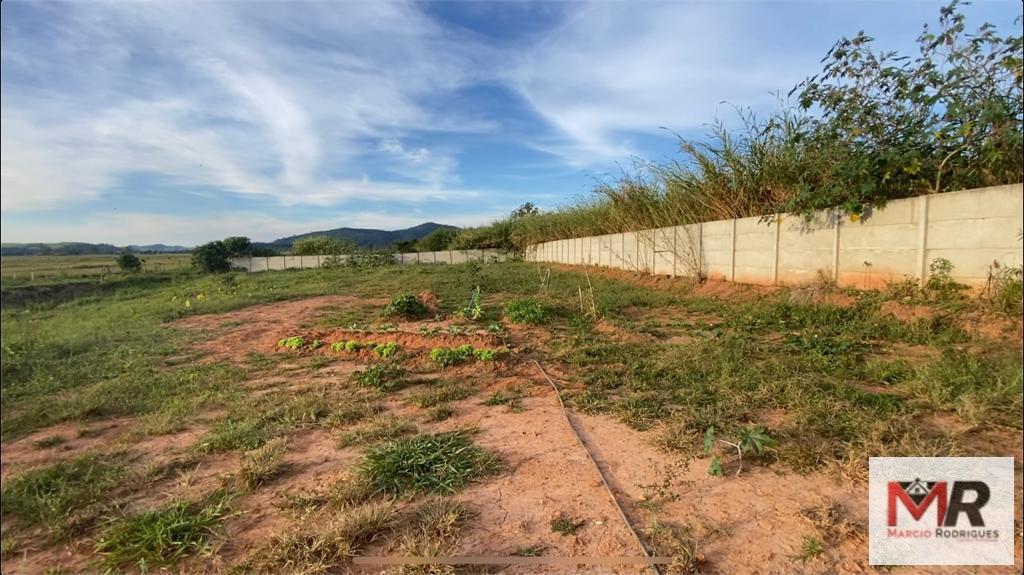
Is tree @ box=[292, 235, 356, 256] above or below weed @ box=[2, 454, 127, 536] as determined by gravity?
above

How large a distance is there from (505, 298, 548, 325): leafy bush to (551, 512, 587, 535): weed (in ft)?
13.0

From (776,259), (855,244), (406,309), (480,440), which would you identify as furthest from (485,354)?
(776,259)

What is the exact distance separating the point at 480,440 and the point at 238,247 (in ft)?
76.8

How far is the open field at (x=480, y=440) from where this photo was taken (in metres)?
1.61

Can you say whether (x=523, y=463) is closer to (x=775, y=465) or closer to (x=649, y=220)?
(x=775, y=465)

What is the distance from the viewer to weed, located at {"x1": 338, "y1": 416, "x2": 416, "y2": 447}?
261 cm

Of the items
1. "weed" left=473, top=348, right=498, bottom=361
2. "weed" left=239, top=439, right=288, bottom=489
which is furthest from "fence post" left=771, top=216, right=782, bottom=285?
"weed" left=239, top=439, right=288, bottom=489

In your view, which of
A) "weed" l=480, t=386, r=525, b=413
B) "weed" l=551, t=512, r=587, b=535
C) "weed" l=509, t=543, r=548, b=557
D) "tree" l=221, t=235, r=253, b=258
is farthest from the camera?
"tree" l=221, t=235, r=253, b=258

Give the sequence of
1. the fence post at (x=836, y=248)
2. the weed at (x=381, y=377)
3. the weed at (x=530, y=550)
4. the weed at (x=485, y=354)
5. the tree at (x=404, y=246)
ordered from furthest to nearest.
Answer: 1. the tree at (x=404, y=246)
2. the fence post at (x=836, y=248)
3. the weed at (x=485, y=354)
4. the weed at (x=381, y=377)
5. the weed at (x=530, y=550)

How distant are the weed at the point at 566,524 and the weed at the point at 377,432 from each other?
1.21 m

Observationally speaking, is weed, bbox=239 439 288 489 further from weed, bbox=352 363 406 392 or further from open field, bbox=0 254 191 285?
open field, bbox=0 254 191 285

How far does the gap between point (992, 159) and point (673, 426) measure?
1.97m

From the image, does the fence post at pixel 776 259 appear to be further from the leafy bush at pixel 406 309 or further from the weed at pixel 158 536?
the weed at pixel 158 536

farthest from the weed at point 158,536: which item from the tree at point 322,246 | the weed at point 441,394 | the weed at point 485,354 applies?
the tree at point 322,246
